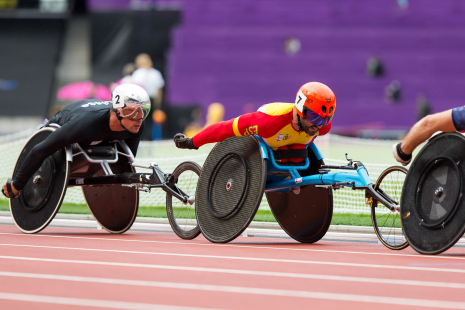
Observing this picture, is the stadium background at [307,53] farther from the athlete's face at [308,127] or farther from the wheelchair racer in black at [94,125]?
the athlete's face at [308,127]

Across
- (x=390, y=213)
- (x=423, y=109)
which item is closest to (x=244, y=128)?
(x=390, y=213)

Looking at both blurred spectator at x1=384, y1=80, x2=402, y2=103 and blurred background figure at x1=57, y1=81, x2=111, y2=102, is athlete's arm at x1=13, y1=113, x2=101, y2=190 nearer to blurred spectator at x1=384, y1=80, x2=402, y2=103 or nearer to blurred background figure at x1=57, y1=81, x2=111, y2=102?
blurred background figure at x1=57, y1=81, x2=111, y2=102

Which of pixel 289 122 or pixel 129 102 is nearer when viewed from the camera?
pixel 289 122


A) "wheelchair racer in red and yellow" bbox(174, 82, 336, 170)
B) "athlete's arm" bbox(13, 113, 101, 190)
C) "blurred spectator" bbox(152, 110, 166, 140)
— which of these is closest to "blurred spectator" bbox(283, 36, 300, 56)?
"blurred spectator" bbox(152, 110, 166, 140)

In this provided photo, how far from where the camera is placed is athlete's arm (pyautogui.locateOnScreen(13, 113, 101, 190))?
8.66 meters

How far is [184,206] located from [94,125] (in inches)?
54.8

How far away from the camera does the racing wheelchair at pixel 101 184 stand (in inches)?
347

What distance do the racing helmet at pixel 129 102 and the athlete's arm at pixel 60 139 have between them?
0.36m

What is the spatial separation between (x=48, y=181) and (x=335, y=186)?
11.3 ft

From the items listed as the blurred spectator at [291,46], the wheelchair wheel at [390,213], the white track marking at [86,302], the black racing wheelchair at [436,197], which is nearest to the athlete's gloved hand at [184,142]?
the wheelchair wheel at [390,213]

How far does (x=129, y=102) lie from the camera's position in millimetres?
8758

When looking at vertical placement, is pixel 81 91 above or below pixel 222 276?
above

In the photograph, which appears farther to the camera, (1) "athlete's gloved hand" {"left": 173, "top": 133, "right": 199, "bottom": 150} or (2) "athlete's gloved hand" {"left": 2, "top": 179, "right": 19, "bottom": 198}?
(2) "athlete's gloved hand" {"left": 2, "top": 179, "right": 19, "bottom": 198}

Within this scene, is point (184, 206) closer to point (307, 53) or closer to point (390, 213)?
point (390, 213)
